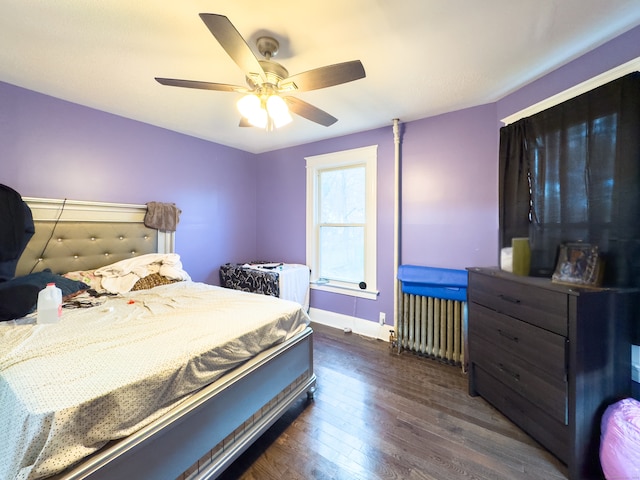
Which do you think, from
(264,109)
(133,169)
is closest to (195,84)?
(264,109)

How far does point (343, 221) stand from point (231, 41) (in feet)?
7.58

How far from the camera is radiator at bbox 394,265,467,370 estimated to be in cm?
228

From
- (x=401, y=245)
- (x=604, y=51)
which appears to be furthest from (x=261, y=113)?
(x=604, y=51)

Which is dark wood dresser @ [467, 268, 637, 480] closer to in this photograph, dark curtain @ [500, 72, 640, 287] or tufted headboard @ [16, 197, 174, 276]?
dark curtain @ [500, 72, 640, 287]

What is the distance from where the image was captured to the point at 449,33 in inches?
58.1

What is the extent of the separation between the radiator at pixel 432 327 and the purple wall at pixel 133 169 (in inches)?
94.1

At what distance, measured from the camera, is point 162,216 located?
2754 millimetres

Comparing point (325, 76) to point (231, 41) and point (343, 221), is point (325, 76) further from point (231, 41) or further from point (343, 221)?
point (343, 221)

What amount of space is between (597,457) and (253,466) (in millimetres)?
1769

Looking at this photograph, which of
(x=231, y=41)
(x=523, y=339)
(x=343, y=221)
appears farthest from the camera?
(x=343, y=221)

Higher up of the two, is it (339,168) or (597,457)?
(339,168)

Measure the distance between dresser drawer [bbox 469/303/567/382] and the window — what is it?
120 centimetres

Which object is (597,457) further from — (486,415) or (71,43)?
(71,43)

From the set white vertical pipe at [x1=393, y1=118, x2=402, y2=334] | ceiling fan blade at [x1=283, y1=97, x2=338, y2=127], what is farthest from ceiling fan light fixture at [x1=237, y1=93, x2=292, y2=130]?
white vertical pipe at [x1=393, y1=118, x2=402, y2=334]
